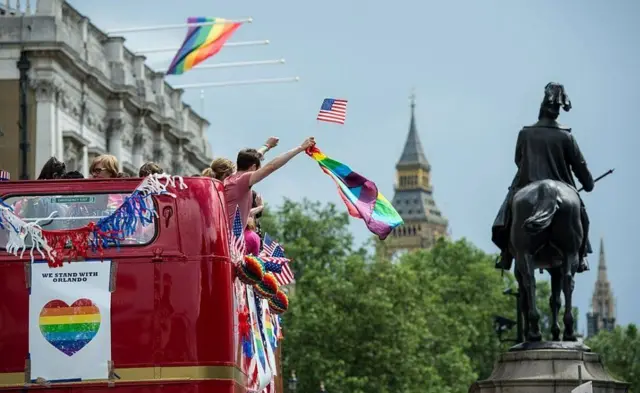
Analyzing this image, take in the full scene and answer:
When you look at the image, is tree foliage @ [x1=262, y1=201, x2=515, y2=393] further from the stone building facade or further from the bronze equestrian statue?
the bronze equestrian statue

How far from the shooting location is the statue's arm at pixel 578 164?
2730 centimetres

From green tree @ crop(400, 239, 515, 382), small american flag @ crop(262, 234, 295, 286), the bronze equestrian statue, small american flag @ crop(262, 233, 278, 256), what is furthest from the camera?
green tree @ crop(400, 239, 515, 382)

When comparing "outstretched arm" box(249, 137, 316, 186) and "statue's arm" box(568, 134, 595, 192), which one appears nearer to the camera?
"outstretched arm" box(249, 137, 316, 186)

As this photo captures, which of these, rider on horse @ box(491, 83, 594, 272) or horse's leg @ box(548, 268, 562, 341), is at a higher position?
rider on horse @ box(491, 83, 594, 272)

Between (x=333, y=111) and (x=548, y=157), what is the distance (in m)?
5.76

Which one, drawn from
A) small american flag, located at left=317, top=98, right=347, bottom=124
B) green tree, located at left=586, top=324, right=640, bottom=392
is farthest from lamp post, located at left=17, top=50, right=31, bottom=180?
small american flag, located at left=317, top=98, right=347, bottom=124

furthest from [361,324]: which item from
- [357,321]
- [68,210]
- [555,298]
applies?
[68,210]

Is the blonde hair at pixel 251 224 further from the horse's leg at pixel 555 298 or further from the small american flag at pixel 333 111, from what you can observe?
the horse's leg at pixel 555 298

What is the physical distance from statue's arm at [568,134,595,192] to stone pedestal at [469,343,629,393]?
206cm

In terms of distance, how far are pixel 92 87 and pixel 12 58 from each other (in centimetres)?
864

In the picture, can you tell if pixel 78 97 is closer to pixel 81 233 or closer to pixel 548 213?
pixel 548 213

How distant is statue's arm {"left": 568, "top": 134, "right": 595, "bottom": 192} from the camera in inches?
1075

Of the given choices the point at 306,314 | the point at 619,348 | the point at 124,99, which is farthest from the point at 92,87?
the point at 619,348

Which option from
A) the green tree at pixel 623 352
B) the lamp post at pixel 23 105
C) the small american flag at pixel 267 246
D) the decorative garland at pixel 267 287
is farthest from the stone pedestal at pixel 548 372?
the green tree at pixel 623 352
